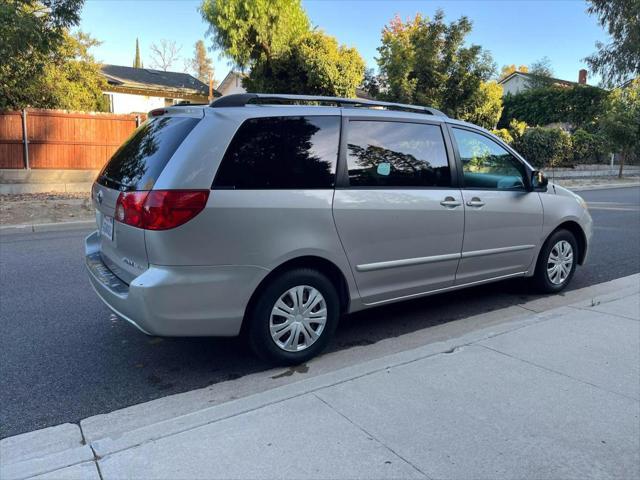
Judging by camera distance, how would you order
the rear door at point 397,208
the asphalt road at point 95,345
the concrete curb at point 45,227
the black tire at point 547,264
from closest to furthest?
the asphalt road at point 95,345
the rear door at point 397,208
the black tire at point 547,264
the concrete curb at point 45,227

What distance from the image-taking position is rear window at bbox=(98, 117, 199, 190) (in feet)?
11.4

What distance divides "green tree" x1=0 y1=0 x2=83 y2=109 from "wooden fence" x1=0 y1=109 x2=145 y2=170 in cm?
142

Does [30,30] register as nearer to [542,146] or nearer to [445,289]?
[445,289]

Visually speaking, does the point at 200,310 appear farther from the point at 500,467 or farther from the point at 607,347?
the point at 607,347

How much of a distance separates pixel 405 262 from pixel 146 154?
2.13 m

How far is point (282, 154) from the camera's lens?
145 inches

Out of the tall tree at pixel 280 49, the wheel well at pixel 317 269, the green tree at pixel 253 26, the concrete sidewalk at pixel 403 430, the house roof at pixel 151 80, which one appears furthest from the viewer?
the house roof at pixel 151 80

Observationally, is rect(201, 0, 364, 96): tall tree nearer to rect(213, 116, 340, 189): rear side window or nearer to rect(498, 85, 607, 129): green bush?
rect(213, 116, 340, 189): rear side window

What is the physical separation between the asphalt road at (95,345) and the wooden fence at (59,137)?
9.62 metres

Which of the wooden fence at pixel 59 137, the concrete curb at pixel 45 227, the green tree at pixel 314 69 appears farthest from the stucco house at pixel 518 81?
the concrete curb at pixel 45 227

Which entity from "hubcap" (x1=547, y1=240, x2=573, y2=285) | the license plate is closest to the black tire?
"hubcap" (x1=547, y1=240, x2=573, y2=285)

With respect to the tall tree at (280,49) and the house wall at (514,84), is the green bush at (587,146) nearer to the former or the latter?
the tall tree at (280,49)

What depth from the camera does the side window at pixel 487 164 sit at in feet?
15.7

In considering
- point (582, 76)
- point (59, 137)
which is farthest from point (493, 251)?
point (582, 76)
